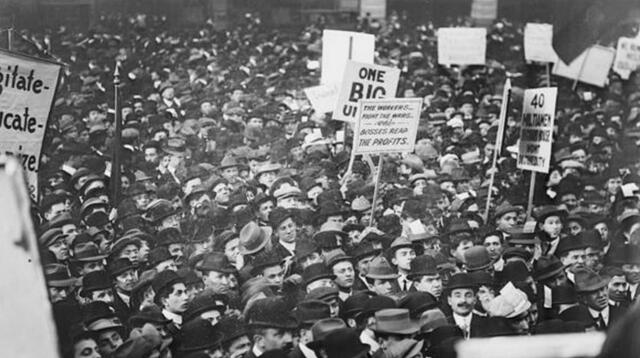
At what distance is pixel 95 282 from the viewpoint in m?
4.53

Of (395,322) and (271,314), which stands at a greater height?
(271,314)

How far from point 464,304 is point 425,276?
0.87ft

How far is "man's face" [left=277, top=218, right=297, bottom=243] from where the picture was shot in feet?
16.1

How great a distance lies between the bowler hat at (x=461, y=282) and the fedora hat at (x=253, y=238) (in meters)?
1.08

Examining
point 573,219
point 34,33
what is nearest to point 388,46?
point 573,219

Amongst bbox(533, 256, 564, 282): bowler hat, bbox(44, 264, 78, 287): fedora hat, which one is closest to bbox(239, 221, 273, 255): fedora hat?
bbox(44, 264, 78, 287): fedora hat

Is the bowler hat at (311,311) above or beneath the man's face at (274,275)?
beneath

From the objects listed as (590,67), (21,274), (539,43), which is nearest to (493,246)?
(539,43)

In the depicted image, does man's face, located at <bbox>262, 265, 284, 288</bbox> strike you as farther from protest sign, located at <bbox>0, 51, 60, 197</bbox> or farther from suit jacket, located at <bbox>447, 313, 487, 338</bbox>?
protest sign, located at <bbox>0, 51, 60, 197</bbox>

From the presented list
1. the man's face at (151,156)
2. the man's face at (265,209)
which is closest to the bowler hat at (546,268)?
the man's face at (265,209)

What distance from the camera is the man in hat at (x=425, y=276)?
506 cm

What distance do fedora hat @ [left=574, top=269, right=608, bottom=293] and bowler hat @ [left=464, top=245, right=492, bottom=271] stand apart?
54cm

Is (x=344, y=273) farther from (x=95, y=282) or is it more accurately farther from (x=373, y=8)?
(x=373, y=8)

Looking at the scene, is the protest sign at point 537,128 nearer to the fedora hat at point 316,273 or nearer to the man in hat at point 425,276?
the man in hat at point 425,276
